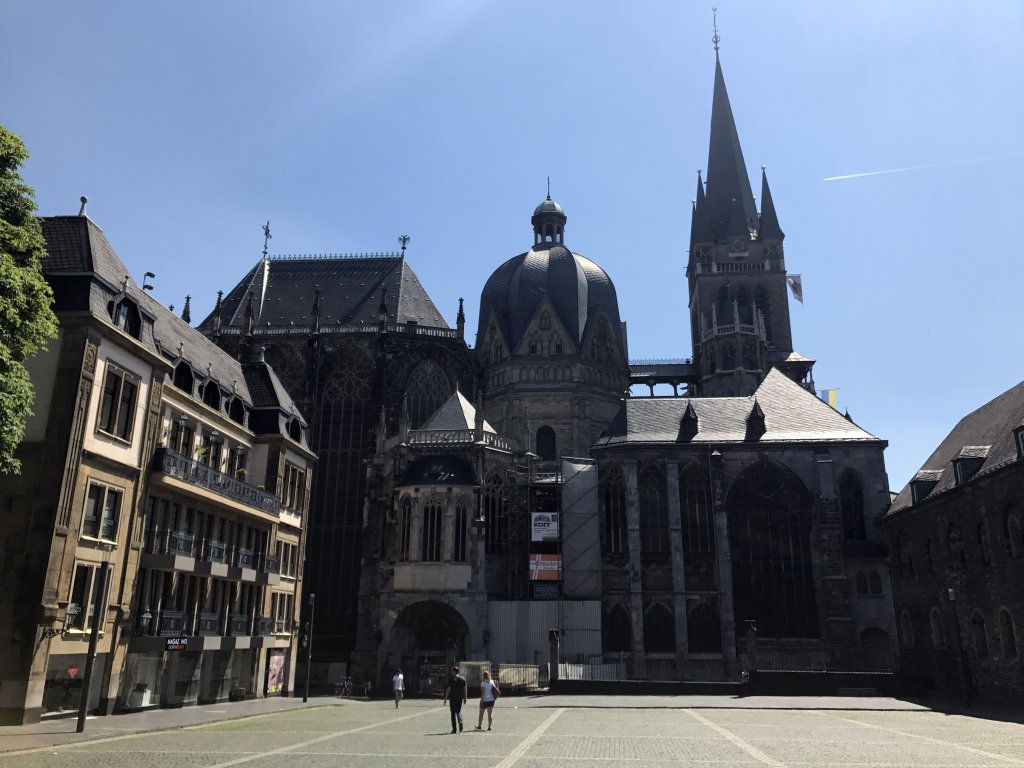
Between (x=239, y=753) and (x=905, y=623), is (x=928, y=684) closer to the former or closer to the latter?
(x=905, y=623)

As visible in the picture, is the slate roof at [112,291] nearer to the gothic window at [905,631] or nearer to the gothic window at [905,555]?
the gothic window at [905,555]

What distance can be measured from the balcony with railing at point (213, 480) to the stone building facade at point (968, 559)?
26883mm

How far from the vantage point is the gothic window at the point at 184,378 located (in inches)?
1179

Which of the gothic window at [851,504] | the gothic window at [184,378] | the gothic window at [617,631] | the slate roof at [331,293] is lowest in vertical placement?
the gothic window at [617,631]

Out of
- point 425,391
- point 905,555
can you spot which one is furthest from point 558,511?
point 905,555

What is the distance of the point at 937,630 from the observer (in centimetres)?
3691

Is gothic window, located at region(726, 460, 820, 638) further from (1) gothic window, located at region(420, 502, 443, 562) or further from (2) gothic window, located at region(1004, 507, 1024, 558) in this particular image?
(1) gothic window, located at region(420, 502, 443, 562)

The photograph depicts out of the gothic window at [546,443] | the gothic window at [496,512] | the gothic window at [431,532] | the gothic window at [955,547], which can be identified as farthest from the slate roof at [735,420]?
the gothic window at [955,547]

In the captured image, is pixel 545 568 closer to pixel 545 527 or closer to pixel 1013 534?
pixel 545 527

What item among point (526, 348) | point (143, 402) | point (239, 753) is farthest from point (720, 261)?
point (239, 753)

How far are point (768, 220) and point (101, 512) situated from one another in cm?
6590

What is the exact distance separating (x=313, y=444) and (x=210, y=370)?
65.8ft

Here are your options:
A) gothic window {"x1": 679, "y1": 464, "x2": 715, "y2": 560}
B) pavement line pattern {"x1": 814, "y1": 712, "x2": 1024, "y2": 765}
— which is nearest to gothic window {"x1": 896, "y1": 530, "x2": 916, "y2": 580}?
gothic window {"x1": 679, "y1": 464, "x2": 715, "y2": 560}

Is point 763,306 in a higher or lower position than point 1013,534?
higher
